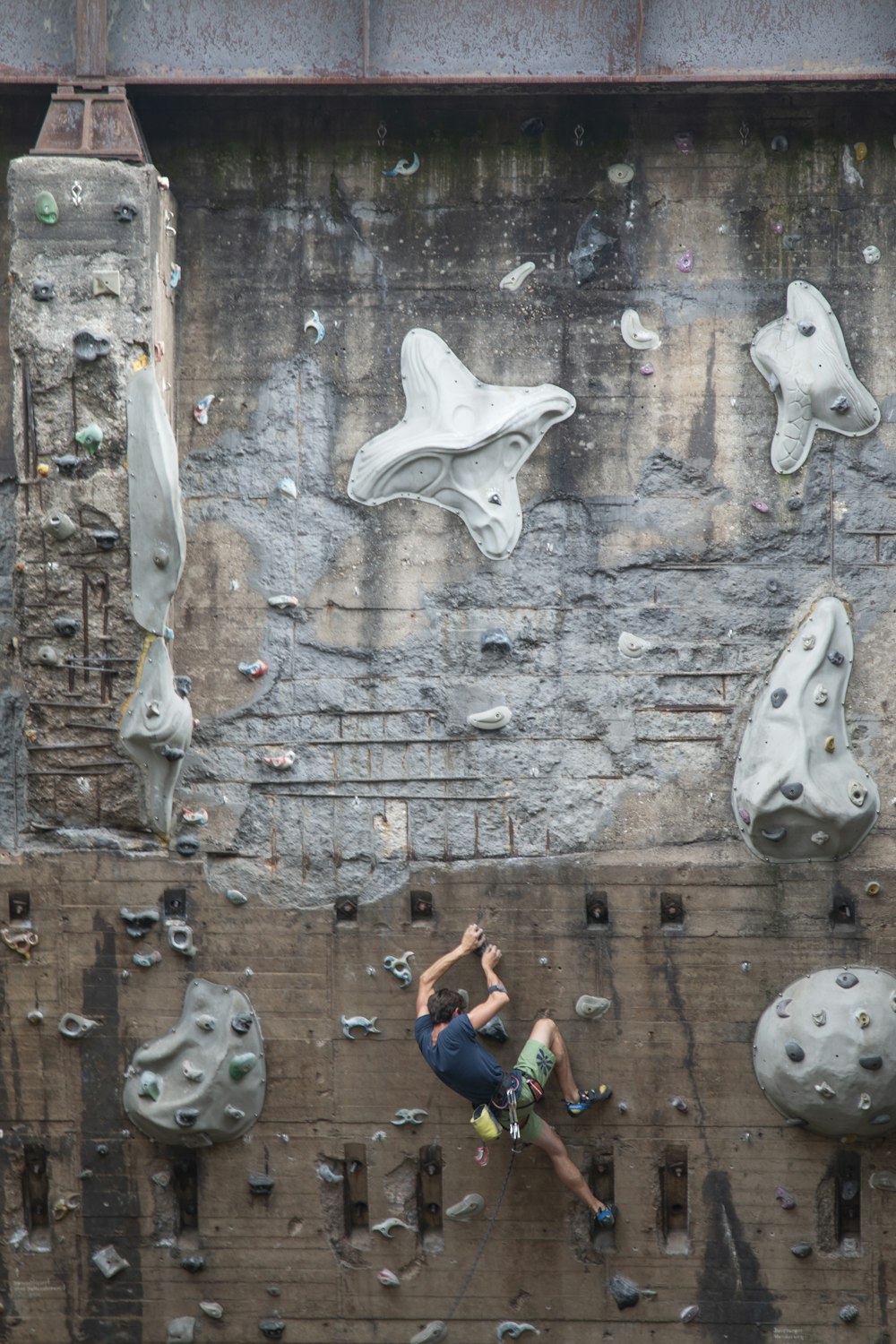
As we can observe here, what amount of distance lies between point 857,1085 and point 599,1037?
1429 millimetres

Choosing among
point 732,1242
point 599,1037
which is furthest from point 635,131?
point 732,1242

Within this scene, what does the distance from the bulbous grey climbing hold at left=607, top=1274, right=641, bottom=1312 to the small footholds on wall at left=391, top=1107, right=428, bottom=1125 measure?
1.42m

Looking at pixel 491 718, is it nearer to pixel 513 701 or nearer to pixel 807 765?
pixel 513 701

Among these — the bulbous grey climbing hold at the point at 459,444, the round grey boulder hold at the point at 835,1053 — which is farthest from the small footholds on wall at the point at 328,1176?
the bulbous grey climbing hold at the point at 459,444

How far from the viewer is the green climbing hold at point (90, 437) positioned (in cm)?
793

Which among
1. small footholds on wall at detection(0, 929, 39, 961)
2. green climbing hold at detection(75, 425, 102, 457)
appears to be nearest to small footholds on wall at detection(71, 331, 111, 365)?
green climbing hold at detection(75, 425, 102, 457)

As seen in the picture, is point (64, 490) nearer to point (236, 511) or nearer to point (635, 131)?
point (236, 511)

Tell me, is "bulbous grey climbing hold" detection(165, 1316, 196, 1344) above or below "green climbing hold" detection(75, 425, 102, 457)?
below

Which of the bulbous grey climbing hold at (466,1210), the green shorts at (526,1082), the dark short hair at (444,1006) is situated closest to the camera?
the dark short hair at (444,1006)

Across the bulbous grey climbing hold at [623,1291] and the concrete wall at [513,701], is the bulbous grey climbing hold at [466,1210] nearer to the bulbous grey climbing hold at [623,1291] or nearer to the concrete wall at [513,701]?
the concrete wall at [513,701]

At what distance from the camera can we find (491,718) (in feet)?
27.3

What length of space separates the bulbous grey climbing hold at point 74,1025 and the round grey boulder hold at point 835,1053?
3826mm

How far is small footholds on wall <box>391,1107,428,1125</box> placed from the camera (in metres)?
8.37

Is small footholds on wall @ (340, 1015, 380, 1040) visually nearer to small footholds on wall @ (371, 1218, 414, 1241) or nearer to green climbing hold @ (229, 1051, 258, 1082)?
green climbing hold @ (229, 1051, 258, 1082)
